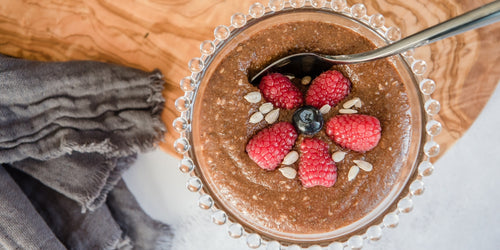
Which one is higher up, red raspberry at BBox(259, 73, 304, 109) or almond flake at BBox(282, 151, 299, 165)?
A: red raspberry at BBox(259, 73, 304, 109)

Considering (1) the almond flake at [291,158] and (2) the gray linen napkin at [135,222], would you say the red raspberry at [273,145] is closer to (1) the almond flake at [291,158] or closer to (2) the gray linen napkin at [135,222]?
(1) the almond flake at [291,158]

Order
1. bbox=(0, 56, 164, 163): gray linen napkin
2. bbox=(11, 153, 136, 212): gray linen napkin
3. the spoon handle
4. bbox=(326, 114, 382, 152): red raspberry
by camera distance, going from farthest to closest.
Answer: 1. bbox=(11, 153, 136, 212): gray linen napkin
2. bbox=(0, 56, 164, 163): gray linen napkin
3. bbox=(326, 114, 382, 152): red raspberry
4. the spoon handle

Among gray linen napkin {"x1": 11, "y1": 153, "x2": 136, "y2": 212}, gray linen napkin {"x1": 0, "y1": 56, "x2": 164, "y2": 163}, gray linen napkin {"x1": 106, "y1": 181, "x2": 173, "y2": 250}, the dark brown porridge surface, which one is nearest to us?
the dark brown porridge surface

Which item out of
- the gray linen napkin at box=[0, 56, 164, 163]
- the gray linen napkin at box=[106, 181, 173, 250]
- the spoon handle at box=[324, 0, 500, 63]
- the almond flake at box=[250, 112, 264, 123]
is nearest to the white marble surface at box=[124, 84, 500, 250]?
the gray linen napkin at box=[106, 181, 173, 250]

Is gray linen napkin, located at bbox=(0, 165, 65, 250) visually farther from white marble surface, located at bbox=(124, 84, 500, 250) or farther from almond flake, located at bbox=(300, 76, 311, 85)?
almond flake, located at bbox=(300, 76, 311, 85)

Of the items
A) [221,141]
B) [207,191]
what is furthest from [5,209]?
[221,141]

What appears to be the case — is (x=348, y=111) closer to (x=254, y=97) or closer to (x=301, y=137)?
(x=301, y=137)

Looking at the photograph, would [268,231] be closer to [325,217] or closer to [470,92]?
[325,217]
